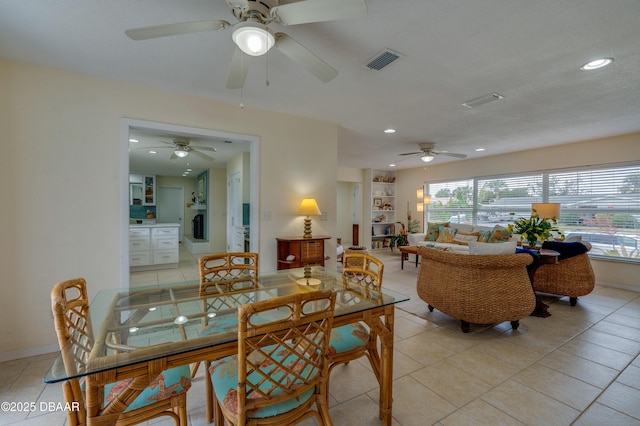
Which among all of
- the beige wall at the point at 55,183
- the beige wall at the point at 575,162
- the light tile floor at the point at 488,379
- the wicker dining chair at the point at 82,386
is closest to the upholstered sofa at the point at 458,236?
the beige wall at the point at 575,162

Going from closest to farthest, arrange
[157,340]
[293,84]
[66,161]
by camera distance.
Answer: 1. [157,340]
2. [66,161]
3. [293,84]

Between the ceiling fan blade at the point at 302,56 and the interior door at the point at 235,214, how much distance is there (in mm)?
4277

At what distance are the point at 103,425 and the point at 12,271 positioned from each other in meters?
2.25

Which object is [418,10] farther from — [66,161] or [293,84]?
[66,161]

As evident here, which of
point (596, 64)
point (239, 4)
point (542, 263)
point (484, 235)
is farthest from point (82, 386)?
point (484, 235)

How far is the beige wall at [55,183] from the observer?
91.6 inches

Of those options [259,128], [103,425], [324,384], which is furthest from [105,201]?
[324,384]

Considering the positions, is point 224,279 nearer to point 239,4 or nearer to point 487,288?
point 239,4

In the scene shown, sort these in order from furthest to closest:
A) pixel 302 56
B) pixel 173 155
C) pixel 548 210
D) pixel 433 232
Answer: pixel 433 232, pixel 173 155, pixel 548 210, pixel 302 56

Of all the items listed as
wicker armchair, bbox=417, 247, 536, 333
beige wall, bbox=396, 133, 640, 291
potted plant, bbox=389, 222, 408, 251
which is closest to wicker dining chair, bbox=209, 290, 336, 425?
wicker armchair, bbox=417, 247, 536, 333

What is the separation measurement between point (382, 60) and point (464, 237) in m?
5.08

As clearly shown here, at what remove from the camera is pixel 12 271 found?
234cm

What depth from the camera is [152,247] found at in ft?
18.7

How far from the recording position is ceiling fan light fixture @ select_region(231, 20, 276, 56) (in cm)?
142
